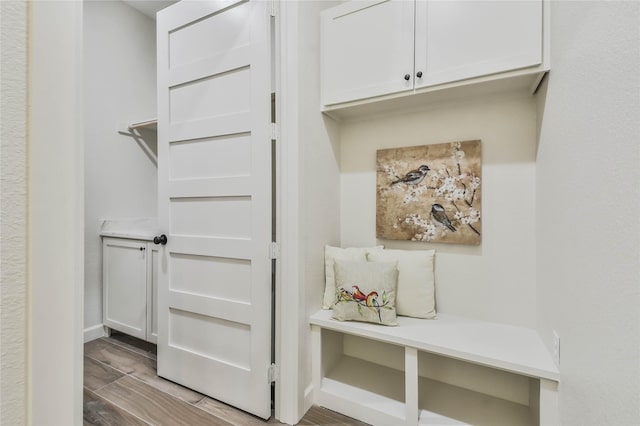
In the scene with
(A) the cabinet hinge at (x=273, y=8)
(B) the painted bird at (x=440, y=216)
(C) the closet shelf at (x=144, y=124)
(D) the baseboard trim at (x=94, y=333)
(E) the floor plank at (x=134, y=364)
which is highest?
(A) the cabinet hinge at (x=273, y=8)

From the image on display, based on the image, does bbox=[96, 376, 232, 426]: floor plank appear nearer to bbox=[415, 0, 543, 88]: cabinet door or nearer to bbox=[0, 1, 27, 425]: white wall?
bbox=[0, 1, 27, 425]: white wall

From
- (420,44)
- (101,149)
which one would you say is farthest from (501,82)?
(101,149)

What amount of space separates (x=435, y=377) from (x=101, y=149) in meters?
3.22

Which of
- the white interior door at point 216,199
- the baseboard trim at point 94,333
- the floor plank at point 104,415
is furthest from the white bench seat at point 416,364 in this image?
the baseboard trim at point 94,333

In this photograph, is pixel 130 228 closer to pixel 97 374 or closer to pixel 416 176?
pixel 97 374

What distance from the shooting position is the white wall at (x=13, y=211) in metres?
0.53

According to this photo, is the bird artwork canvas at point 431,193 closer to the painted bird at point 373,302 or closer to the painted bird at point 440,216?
the painted bird at point 440,216

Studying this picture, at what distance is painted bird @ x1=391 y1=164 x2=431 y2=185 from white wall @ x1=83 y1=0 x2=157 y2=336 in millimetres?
2569

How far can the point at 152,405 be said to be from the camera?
171cm

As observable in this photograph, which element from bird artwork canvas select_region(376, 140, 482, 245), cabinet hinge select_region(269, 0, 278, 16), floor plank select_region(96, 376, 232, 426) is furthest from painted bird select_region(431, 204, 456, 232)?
floor plank select_region(96, 376, 232, 426)

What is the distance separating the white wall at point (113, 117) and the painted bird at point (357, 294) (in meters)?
2.33

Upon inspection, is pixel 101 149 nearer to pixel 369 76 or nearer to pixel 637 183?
pixel 369 76

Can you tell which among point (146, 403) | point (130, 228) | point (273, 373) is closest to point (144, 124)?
point (130, 228)

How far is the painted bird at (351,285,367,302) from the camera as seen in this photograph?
1625 millimetres
